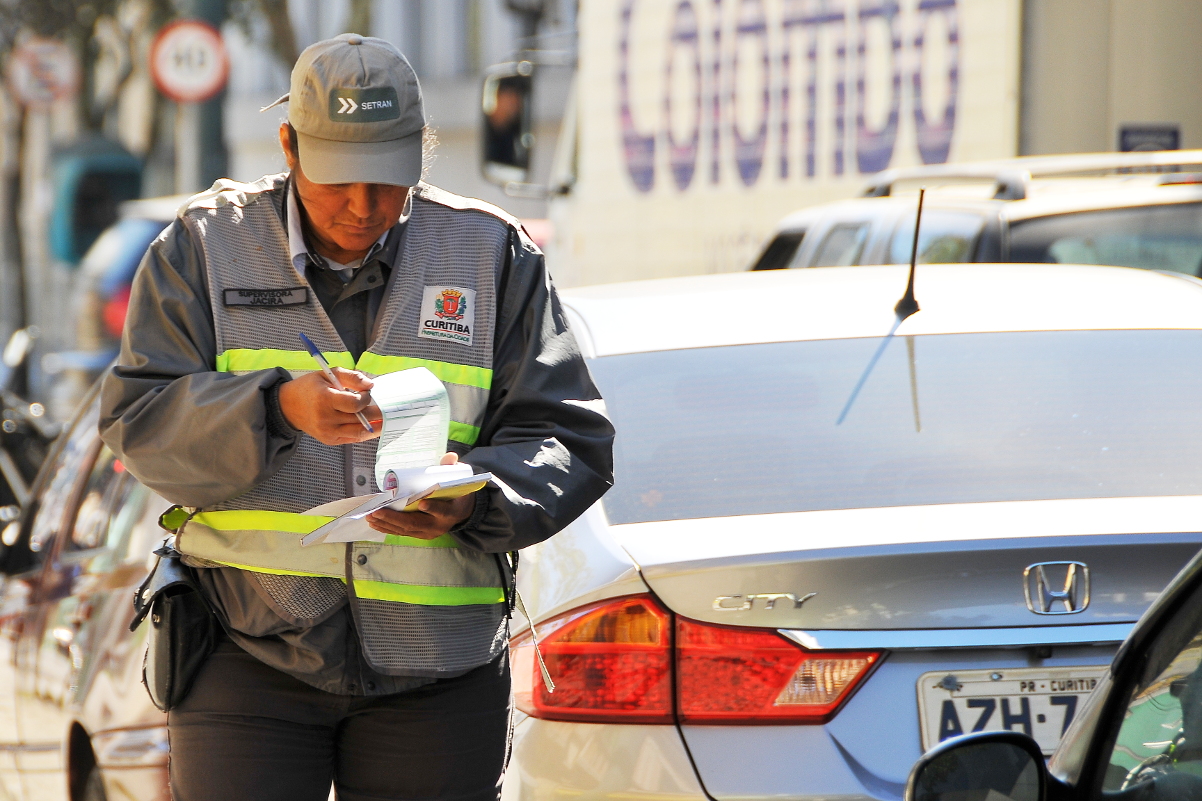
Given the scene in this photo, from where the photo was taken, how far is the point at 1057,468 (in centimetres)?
310

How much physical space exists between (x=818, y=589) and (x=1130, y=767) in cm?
85

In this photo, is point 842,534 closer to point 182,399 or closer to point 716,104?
point 182,399

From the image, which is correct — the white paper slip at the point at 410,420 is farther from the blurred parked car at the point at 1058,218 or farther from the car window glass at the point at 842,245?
the car window glass at the point at 842,245

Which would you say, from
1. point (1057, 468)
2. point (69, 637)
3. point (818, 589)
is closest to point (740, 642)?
point (818, 589)

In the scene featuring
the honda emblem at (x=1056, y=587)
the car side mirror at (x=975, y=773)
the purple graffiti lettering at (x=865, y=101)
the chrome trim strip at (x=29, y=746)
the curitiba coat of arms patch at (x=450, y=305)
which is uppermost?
the purple graffiti lettering at (x=865, y=101)

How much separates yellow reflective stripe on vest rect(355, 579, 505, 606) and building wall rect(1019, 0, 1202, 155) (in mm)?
5015

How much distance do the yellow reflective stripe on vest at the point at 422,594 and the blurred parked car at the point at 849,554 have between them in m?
0.25

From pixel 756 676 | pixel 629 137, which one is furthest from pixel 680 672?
pixel 629 137

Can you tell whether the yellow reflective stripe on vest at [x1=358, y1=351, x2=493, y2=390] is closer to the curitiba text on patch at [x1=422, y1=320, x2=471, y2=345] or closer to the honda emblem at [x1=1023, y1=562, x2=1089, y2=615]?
the curitiba text on patch at [x1=422, y1=320, x2=471, y2=345]

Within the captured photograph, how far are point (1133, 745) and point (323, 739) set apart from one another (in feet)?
4.17

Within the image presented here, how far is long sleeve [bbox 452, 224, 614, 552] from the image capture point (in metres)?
2.61

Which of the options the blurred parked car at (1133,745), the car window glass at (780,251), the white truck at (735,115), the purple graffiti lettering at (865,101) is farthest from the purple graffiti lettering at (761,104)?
the blurred parked car at (1133,745)

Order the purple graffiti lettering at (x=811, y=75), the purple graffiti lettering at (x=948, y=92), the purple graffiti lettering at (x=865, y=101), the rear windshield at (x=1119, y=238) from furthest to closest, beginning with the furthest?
1. the purple graffiti lettering at (x=811, y=75)
2. the purple graffiti lettering at (x=865, y=101)
3. the purple graffiti lettering at (x=948, y=92)
4. the rear windshield at (x=1119, y=238)

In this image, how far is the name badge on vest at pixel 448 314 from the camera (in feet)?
8.86
